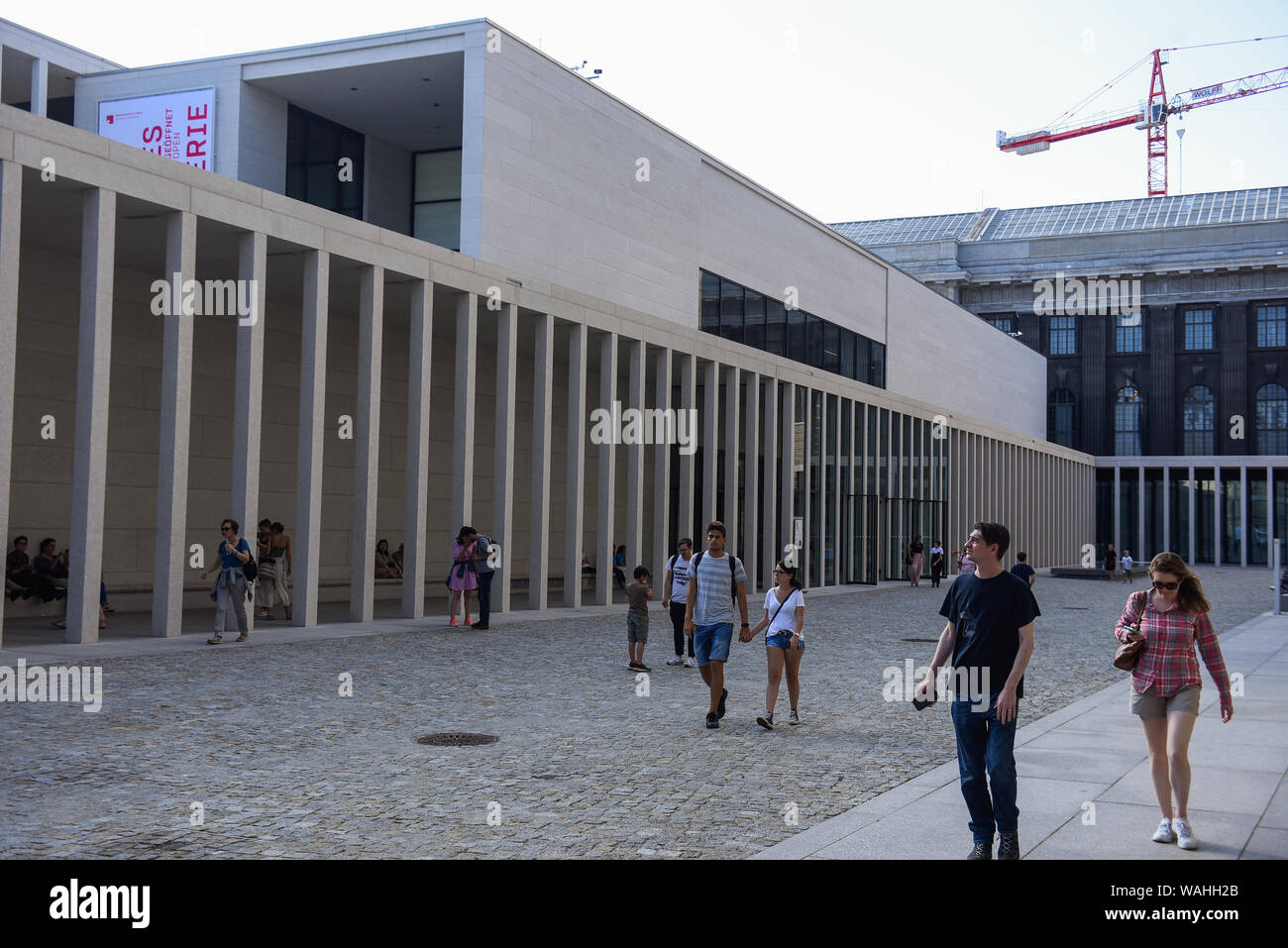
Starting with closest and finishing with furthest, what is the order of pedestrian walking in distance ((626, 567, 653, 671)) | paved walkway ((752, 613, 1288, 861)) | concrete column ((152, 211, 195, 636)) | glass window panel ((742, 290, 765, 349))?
1. paved walkway ((752, 613, 1288, 861))
2. pedestrian walking in distance ((626, 567, 653, 671))
3. concrete column ((152, 211, 195, 636))
4. glass window panel ((742, 290, 765, 349))

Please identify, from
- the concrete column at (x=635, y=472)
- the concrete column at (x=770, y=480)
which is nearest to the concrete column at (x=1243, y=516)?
the concrete column at (x=770, y=480)

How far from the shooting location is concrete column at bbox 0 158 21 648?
14.4 meters

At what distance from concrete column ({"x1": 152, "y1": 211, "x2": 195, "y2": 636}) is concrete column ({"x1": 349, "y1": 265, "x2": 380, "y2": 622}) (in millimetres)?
3792

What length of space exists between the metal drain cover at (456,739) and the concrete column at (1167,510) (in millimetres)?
65297

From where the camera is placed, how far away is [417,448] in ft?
70.5

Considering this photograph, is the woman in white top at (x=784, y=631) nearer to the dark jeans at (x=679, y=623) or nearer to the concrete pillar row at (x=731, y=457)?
the dark jeans at (x=679, y=623)

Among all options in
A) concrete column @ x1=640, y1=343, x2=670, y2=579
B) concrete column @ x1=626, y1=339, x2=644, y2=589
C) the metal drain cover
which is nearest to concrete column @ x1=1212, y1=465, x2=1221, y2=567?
concrete column @ x1=640, y1=343, x2=670, y2=579

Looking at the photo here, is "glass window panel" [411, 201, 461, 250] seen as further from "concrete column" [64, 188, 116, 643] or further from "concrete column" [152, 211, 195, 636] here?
"concrete column" [64, 188, 116, 643]

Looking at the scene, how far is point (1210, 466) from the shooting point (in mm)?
68812

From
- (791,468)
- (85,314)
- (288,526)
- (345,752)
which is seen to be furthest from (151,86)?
(345,752)

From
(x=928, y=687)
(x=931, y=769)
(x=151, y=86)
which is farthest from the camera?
(x=151, y=86)

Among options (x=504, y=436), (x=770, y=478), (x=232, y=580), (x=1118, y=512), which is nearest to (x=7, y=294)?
(x=232, y=580)
